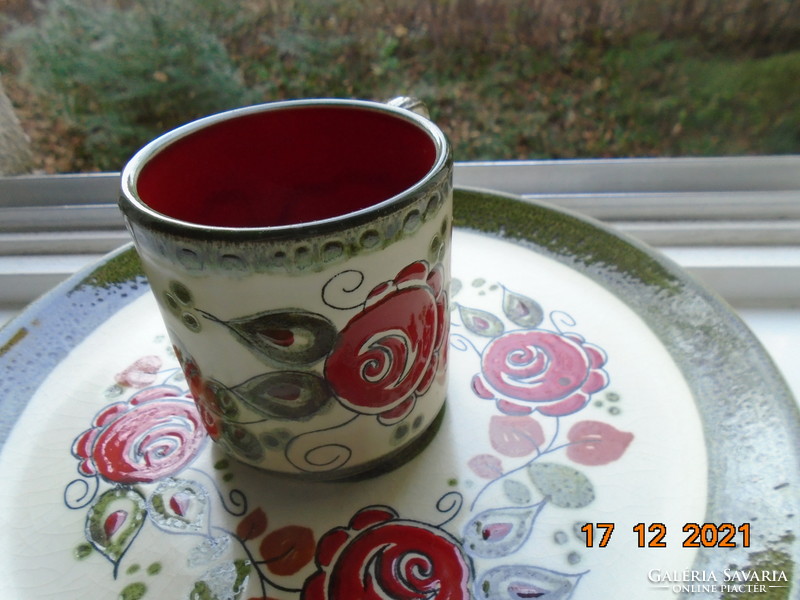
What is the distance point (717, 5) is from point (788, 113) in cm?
13

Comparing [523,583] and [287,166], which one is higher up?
[287,166]

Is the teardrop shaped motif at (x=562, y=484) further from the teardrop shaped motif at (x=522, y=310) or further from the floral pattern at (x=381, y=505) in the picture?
the teardrop shaped motif at (x=522, y=310)

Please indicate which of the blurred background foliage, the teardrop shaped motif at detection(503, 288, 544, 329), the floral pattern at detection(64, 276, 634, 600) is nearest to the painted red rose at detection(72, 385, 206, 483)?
the floral pattern at detection(64, 276, 634, 600)

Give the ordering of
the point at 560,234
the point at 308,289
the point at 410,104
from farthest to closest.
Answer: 1. the point at 560,234
2. the point at 410,104
3. the point at 308,289

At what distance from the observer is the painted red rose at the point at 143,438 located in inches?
13.7

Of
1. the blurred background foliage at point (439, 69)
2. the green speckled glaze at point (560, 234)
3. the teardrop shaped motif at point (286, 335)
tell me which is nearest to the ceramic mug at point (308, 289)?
the teardrop shaped motif at point (286, 335)

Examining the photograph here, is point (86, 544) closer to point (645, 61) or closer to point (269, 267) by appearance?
point (269, 267)

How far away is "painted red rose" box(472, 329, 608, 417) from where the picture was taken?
37 centimetres

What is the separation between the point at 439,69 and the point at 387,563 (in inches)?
18.7

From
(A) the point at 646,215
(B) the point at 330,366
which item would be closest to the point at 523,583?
(B) the point at 330,366

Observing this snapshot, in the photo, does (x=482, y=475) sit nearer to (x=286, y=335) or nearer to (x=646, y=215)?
(x=286, y=335)

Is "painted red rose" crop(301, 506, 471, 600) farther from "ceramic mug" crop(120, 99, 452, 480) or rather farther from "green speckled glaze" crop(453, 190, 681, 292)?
"green speckled glaze" crop(453, 190, 681, 292)

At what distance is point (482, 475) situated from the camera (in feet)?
1.08

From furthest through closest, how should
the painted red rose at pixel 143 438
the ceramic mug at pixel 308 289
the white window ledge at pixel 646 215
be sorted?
1. the white window ledge at pixel 646 215
2. the painted red rose at pixel 143 438
3. the ceramic mug at pixel 308 289
